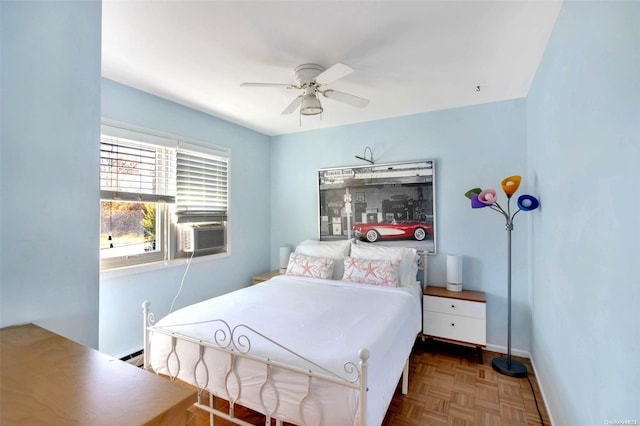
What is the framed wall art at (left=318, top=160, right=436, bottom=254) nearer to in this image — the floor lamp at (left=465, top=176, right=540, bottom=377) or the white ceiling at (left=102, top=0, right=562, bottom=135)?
the floor lamp at (left=465, top=176, right=540, bottom=377)

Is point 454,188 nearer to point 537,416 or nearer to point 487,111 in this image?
point 487,111

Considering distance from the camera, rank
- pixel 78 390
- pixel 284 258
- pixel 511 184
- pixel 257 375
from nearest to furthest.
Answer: pixel 78 390 → pixel 257 375 → pixel 511 184 → pixel 284 258

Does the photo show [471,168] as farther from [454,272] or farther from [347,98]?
[347,98]

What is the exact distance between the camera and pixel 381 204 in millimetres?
3363

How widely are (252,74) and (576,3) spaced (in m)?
1.98

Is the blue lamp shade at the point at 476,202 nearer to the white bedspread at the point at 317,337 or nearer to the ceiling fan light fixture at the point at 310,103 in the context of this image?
the white bedspread at the point at 317,337

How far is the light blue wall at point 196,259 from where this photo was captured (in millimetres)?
2385

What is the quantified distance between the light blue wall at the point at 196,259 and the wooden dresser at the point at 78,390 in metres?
1.79

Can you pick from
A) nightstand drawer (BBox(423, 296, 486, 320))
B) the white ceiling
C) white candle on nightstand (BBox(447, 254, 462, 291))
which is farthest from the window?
white candle on nightstand (BBox(447, 254, 462, 291))

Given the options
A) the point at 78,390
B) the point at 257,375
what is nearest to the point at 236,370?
the point at 257,375

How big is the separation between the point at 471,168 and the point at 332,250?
68.6 inches

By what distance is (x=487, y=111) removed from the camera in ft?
A: 9.47

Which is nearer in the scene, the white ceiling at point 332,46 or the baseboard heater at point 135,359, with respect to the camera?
the white ceiling at point 332,46

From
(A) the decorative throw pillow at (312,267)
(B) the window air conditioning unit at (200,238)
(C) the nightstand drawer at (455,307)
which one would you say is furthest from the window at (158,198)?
(C) the nightstand drawer at (455,307)
